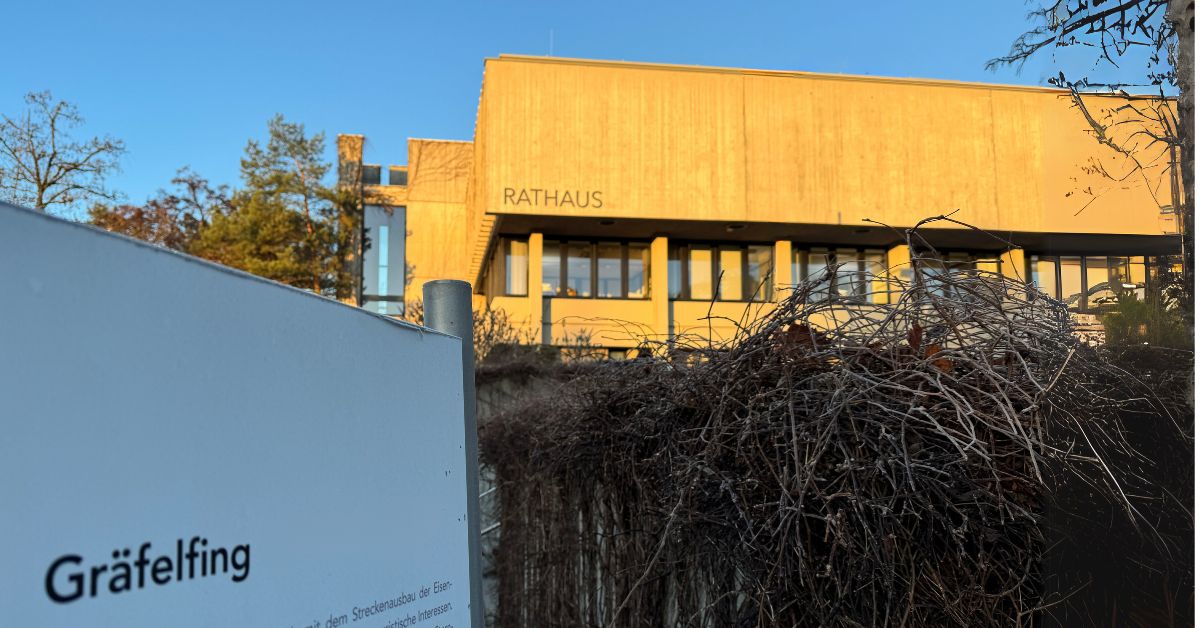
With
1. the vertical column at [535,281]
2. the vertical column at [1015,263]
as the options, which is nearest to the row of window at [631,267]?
the vertical column at [535,281]

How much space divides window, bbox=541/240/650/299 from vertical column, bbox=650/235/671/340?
1.62 feet

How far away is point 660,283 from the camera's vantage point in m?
29.4

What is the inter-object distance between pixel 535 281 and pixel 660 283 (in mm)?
3597

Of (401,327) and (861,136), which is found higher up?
(861,136)

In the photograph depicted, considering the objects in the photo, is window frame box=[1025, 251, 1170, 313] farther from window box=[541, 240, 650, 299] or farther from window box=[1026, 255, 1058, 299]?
window box=[541, 240, 650, 299]

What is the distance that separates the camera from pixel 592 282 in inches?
1184

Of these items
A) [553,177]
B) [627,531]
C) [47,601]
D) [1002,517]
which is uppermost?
[553,177]

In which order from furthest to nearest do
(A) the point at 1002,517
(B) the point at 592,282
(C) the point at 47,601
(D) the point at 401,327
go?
(B) the point at 592,282
(A) the point at 1002,517
(D) the point at 401,327
(C) the point at 47,601

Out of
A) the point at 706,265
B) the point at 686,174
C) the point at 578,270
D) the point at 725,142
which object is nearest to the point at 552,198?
the point at 578,270

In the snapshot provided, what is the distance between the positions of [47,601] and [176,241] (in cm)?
4376

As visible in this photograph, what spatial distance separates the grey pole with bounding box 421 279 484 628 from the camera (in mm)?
2537

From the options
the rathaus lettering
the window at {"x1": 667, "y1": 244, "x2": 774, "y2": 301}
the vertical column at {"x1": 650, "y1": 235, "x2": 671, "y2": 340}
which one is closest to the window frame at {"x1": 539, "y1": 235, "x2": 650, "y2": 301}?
the vertical column at {"x1": 650, "y1": 235, "x2": 671, "y2": 340}

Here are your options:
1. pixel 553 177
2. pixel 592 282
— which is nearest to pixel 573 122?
pixel 553 177

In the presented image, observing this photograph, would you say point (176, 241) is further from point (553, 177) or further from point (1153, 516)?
point (1153, 516)
